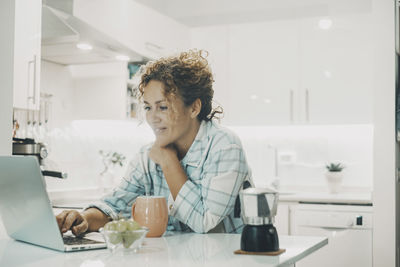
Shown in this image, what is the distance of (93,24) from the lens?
306 centimetres

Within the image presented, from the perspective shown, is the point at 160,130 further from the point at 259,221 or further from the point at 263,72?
the point at 263,72

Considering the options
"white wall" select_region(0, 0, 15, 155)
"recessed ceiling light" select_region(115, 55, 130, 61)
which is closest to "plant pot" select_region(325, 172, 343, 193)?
"recessed ceiling light" select_region(115, 55, 130, 61)

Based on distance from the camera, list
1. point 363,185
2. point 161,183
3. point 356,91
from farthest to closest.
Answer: point 363,185, point 356,91, point 161,183

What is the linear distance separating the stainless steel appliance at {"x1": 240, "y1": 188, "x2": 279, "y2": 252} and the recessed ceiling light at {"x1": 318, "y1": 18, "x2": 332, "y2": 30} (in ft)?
9.08

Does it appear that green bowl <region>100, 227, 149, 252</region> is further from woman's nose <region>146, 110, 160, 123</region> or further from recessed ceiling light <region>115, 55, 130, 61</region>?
recessed ceiling light <region>115, 55, 130, 61</region>

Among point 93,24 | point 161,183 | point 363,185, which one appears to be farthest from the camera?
point 363,185

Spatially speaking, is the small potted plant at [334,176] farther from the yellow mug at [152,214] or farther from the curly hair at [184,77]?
the yellow mug at [152,214]

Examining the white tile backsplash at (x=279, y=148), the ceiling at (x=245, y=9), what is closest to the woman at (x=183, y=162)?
the white tile backsplash at (x=279, y=148)

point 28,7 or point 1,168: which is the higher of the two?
point 28,7

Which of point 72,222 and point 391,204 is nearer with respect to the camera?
point 72,222

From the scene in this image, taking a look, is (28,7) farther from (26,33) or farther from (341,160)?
(341,160)

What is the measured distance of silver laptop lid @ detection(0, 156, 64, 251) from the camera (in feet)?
4.15

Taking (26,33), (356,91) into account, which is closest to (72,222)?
(26,33)

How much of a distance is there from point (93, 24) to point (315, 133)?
208 cm
